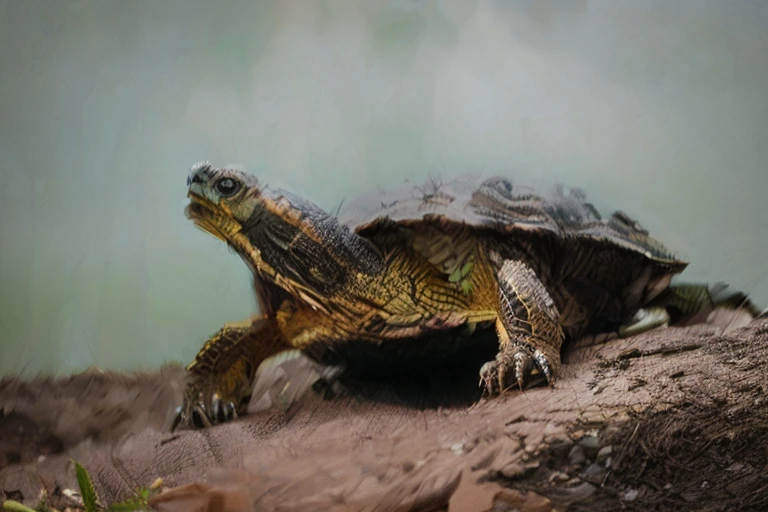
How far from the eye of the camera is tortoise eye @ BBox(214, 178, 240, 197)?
1714 mm

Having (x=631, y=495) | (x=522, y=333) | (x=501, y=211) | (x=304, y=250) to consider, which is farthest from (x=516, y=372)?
(x=304, y=250)

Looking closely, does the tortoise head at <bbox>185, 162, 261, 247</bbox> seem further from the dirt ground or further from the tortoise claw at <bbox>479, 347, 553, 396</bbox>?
the tortoise claw at <bbox>479, 347, 553, 396</bbox>

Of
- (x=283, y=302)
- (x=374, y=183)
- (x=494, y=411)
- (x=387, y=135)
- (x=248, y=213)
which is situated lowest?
(x=494, y=411)

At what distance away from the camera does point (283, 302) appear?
75.9 inches

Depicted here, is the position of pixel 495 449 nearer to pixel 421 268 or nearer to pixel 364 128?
pixel 421 268

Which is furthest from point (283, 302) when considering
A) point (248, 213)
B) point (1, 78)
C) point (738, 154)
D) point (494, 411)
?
point (738, 154)

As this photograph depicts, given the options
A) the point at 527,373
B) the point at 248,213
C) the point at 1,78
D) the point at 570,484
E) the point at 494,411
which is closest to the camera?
the point at 570,484

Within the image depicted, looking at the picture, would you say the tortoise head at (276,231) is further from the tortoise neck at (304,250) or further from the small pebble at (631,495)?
the small pebble at (631,495)

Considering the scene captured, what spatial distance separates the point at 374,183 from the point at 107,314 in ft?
3.05

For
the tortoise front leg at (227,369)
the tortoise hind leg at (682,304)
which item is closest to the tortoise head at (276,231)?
the tortoise front leg at (227,369)

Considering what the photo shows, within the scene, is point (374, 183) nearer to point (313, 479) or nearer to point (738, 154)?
point (313, 479)

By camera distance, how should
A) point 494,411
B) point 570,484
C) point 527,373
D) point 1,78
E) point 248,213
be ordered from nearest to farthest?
1. point 570,484
2. point 494,411
3. point 527,373
4. point 248,213
5. point 1,78

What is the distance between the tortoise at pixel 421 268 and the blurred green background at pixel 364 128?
0.07m

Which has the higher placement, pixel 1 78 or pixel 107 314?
pixel 1 78
